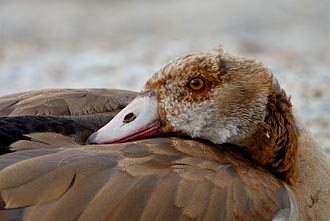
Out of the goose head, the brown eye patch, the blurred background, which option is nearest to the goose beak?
the goose head

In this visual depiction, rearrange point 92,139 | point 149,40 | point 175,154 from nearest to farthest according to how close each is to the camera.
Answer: point 175,154 → point 92,139 → point 149,40

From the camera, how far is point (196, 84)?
4145 mm

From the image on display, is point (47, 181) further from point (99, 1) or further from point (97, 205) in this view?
point (99, 1)

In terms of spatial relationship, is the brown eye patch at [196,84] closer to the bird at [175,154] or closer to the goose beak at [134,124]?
the bird at [175,154]

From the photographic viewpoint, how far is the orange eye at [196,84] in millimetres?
4145

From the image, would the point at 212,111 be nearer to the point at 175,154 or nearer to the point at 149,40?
the point at 175,154

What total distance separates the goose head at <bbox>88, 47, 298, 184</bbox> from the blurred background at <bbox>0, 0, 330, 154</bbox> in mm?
2276

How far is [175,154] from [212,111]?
13.5 inches

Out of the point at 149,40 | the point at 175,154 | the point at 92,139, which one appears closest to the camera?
the point at 175,154

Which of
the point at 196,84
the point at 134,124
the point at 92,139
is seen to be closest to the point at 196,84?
the point at 196,84

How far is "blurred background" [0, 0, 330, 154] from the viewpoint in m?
8.00

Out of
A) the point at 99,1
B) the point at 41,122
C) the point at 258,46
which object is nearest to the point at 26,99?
the point at 41,122

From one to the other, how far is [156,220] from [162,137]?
1.93 ft

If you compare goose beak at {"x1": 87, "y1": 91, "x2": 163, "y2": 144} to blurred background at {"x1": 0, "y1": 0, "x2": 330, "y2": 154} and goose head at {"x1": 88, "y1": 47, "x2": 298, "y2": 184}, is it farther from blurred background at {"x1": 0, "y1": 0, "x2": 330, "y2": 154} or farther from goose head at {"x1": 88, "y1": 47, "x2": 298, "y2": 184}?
blurred background at {"x1": 0, "y1": 0, "x2": 330, "y2": 154}
